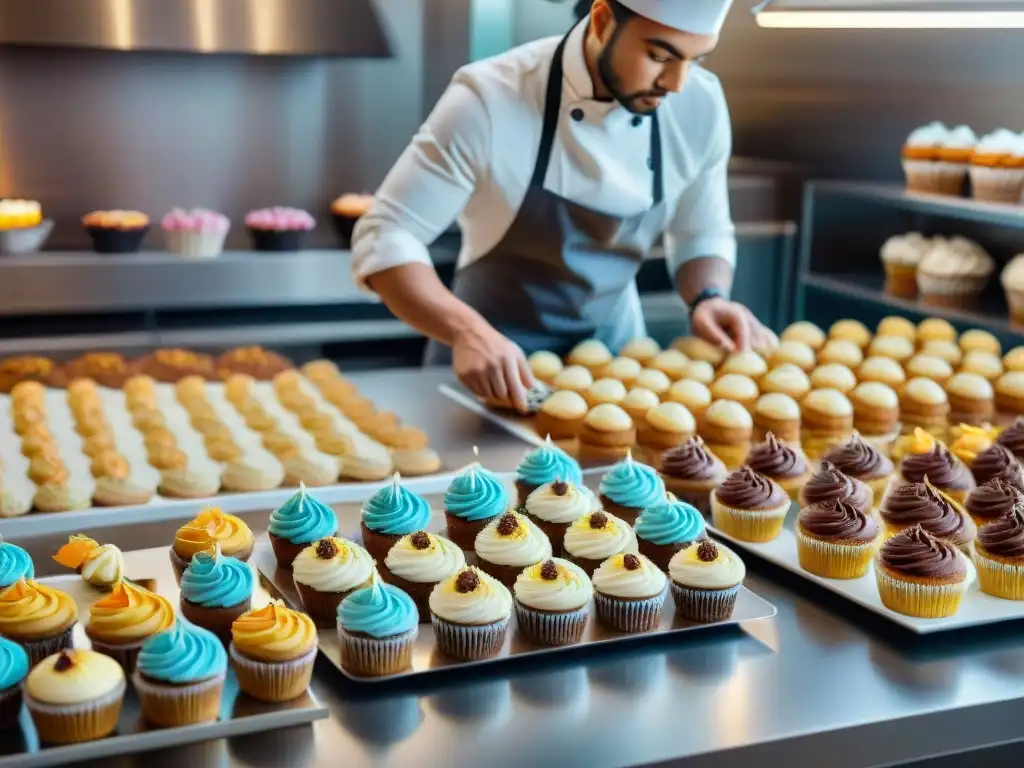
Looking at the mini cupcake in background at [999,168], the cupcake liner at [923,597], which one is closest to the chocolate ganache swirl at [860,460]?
the cupcake liner at [923,597]

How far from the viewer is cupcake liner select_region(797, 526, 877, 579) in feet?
5.50

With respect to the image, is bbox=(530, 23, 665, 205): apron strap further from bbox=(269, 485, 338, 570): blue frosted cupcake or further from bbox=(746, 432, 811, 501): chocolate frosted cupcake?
bbox=(269, 485, 338, 570): blue frosted cupcake

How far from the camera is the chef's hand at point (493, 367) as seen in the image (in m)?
2.36

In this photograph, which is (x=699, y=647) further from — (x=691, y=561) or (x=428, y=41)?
(x=428, y=41)

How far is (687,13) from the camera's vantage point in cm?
227

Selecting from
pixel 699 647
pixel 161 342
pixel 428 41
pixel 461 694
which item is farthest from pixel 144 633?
pixel 428 41

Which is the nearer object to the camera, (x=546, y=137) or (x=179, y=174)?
(x=546, y=137)

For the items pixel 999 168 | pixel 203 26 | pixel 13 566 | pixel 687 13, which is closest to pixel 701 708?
pixel 13 566

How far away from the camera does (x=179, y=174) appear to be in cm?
458

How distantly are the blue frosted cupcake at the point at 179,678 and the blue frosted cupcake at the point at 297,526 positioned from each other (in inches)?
13.8

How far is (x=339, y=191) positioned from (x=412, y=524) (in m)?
3.26

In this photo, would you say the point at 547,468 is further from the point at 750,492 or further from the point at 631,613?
the point at 631,613

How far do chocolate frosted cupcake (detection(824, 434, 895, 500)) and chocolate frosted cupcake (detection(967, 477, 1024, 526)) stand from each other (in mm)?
183

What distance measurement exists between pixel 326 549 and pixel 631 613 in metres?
0.39
